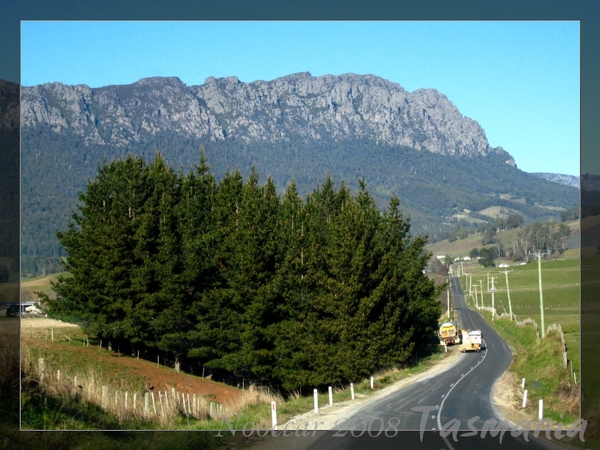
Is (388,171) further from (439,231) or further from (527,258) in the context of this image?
(527,258)

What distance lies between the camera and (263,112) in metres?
15.3

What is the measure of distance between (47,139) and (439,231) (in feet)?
26.5

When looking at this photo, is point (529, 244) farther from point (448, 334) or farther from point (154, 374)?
point (154, 374)

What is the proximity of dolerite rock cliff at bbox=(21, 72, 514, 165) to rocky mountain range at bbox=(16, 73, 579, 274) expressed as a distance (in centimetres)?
3

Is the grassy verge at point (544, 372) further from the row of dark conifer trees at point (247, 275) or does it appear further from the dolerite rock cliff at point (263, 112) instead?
the dolerite rock cliff at point (263, 112)

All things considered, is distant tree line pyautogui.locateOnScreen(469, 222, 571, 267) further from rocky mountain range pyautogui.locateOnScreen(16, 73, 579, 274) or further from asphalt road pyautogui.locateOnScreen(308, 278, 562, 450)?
asphalt road pyautogui.locateOnScreen(308, 278, 562, 450)

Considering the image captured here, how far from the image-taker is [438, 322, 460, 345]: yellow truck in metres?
14.6

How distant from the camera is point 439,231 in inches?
565

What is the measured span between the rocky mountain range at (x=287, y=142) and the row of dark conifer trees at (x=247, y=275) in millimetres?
820

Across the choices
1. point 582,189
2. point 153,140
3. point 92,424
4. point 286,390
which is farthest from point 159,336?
point 582,189

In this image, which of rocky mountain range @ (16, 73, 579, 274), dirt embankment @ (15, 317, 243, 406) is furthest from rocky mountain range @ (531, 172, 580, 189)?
dirt embankment @ (15, 317, 243, 406)

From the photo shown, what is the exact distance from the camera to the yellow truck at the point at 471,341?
13.8 m

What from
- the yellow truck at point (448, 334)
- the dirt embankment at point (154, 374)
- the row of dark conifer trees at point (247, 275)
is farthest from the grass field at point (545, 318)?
the dirt embankment at point (154, 374)

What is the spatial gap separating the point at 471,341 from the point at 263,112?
21.5 ft
